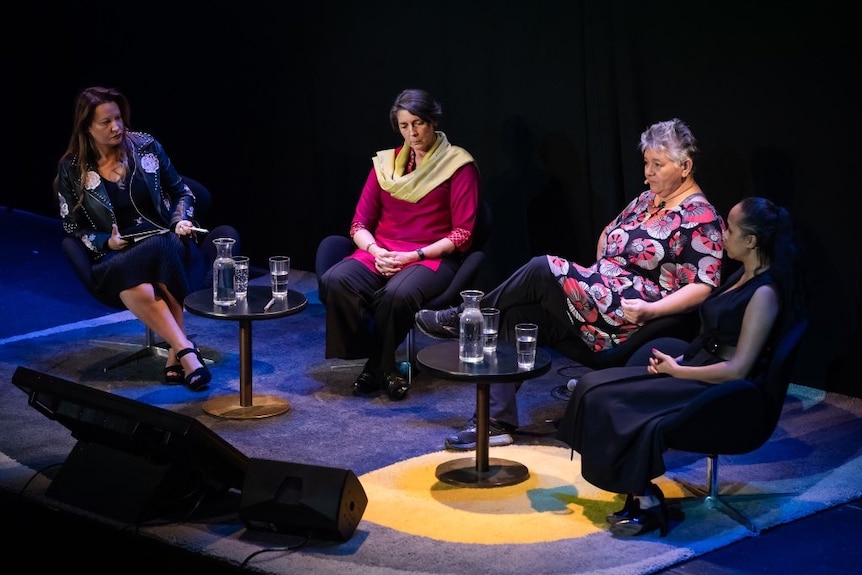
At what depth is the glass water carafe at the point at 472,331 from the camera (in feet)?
13.8

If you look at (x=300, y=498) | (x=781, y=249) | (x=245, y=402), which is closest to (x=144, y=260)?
(x=245, y=402)

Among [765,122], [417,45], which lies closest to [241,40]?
[417,45]

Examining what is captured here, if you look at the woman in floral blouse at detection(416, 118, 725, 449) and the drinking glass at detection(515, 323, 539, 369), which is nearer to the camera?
the drinking glass at detection(515, 323, 539, 369)

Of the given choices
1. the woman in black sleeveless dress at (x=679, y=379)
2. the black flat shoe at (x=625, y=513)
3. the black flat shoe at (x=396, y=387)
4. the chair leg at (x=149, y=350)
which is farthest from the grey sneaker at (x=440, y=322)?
the chair leg at (x=149, y=350)

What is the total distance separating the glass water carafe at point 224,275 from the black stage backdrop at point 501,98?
1.72m

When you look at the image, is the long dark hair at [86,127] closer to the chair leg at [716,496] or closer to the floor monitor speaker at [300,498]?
the floor monitor speaker at [300,498]

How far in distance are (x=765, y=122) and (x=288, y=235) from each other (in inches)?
132

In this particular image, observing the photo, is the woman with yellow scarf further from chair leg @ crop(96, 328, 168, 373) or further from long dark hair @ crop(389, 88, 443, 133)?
chair leg @ crop(96, 328, 168, 373)

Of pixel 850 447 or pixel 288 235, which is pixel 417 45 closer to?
pixel 288 235

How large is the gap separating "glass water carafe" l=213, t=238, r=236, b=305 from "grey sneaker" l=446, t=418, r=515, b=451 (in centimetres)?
108

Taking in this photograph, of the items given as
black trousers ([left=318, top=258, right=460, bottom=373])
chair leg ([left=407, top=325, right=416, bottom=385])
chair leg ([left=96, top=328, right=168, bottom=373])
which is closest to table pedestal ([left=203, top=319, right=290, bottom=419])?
black trousers ([left=318, top=258, right=460, bottom=373])

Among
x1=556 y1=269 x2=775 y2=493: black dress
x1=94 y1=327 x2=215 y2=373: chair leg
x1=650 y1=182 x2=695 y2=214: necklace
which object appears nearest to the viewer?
x1=556 y1=269 x2=775 y2=493: black dress

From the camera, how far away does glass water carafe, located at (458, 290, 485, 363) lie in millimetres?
4211

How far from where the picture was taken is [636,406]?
3.91 meters
